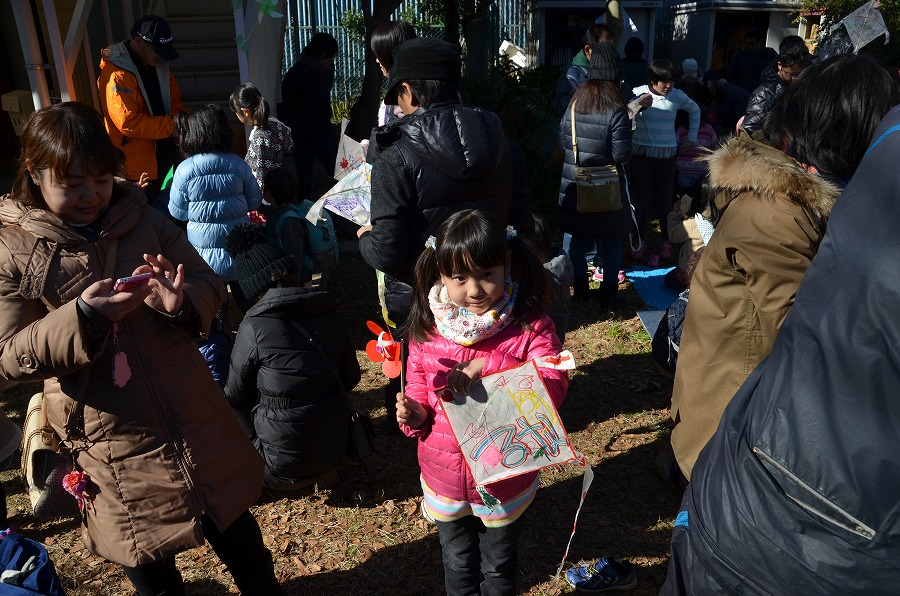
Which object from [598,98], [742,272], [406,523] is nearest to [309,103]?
[598,98]

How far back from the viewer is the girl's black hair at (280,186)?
498cm

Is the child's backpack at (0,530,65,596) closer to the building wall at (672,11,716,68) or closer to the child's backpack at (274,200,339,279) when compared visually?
the child's backpack at (274,200,339,279)

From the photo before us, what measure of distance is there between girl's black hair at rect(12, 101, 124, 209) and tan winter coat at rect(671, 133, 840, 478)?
194 centimetres

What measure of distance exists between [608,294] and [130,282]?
463cm

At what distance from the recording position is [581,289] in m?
6.35

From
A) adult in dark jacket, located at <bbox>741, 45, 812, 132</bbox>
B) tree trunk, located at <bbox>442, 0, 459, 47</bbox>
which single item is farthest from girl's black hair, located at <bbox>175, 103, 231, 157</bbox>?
tree trunk, located at <bbox>442, 0, 459, 47</bbox>

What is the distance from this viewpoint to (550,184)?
30.9 feet

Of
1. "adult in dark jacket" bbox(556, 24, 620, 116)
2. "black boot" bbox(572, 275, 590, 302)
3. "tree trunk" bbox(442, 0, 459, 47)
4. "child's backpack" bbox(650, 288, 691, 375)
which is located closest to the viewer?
"child's backpack" bbox(650, 288, 691, 375)

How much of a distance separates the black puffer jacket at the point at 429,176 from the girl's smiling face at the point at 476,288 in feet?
2.72

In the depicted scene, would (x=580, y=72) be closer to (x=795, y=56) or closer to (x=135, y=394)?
(x=795, y=56)

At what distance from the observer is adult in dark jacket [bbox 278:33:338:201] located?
25.9 feet

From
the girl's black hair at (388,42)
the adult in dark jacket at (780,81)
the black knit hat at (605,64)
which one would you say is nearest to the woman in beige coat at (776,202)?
the girl's black hair at (388,42)

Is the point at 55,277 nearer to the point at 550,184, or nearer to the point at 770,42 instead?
the point at 550,184

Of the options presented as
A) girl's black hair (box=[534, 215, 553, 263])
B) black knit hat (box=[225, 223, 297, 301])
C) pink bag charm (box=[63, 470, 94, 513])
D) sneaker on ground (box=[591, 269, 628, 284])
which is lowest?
sneaker on ground (box=[591, 269, 628, 284])
